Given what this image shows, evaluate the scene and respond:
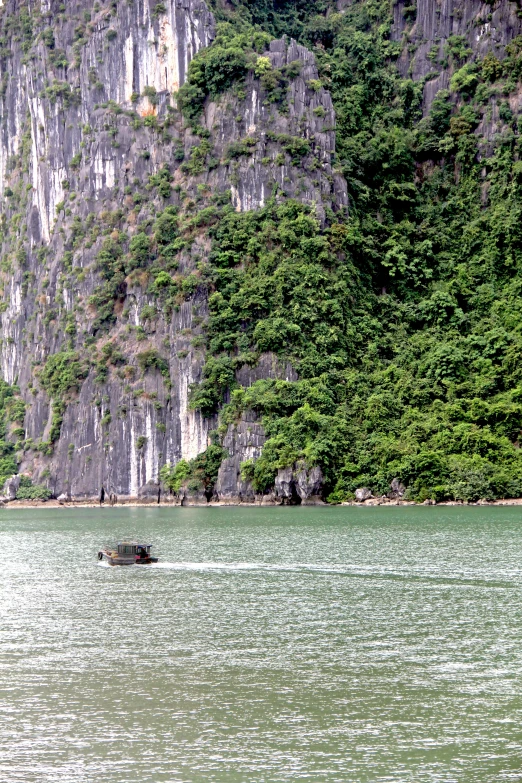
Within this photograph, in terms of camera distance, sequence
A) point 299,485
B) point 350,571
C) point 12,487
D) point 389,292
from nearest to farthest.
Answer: point 350,571 < point 299,485 < point 389,292 < point 12,487

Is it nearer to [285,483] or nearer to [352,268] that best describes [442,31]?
[352,268]

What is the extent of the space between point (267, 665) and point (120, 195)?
88279 millimetres

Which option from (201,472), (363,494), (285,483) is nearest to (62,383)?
(201,472)

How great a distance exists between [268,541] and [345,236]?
50.6 meters

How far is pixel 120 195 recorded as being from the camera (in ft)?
361

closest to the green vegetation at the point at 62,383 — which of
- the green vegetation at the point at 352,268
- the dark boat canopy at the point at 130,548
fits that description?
the green vegetation at the point at 352,268

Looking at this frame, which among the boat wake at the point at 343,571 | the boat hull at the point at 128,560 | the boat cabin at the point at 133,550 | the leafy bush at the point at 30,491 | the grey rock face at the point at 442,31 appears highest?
the grey rock face at the point at 442,31

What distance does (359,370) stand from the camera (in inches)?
3772

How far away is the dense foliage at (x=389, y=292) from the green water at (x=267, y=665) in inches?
1346

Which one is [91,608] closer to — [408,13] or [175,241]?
[175,241]

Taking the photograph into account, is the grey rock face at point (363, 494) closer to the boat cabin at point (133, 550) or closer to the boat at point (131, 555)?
the boat at point (131, 555)

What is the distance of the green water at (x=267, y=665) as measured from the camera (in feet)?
65.1

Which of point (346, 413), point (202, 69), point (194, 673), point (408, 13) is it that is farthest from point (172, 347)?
point (194, 673)

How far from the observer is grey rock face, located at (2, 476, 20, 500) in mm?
103688
